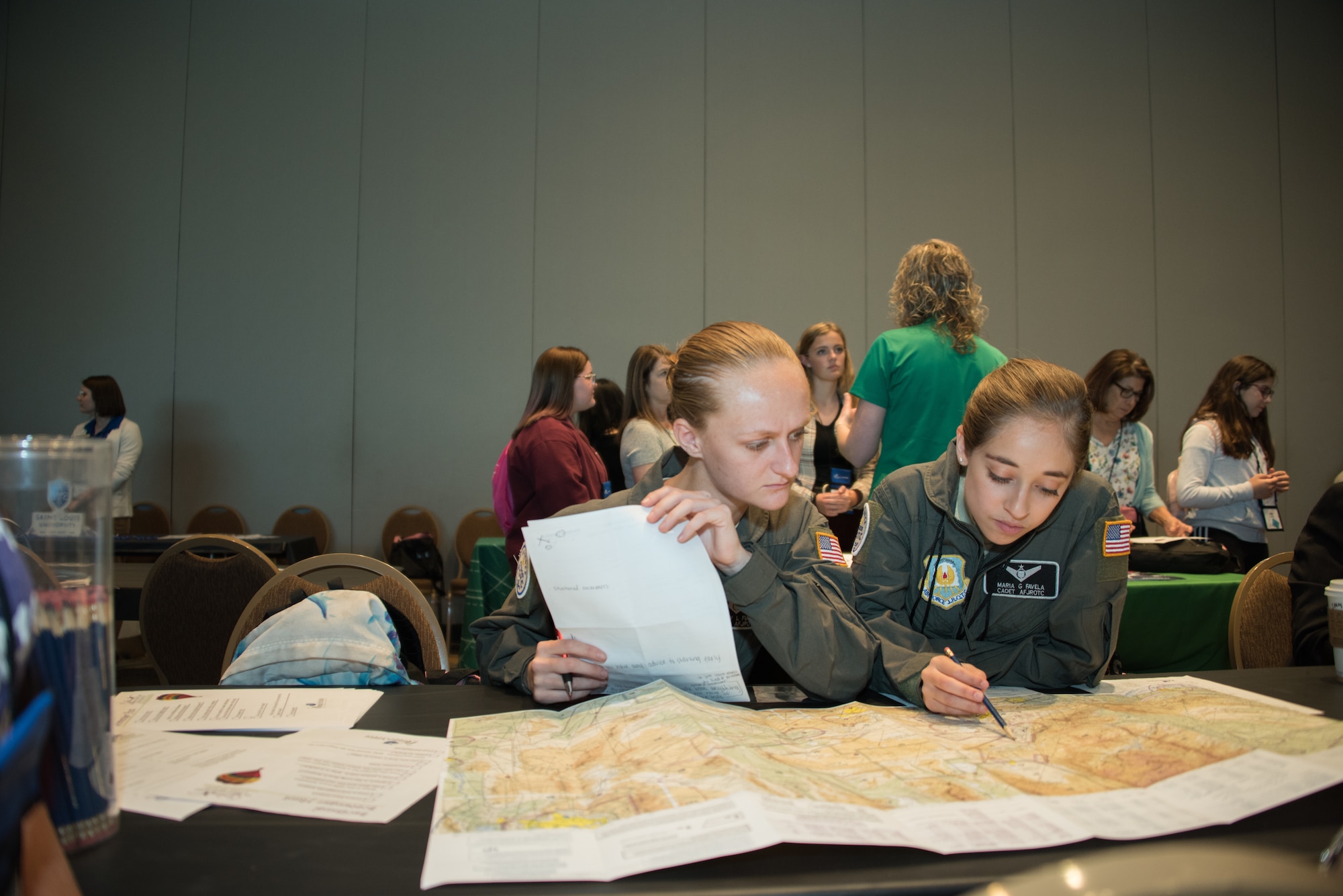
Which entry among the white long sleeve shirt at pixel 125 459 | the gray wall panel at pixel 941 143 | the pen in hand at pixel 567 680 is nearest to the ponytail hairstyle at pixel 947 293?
the pen in hand at pixel 567 680

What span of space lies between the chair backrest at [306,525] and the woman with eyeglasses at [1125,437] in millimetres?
4398

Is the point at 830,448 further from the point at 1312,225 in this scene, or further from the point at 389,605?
the point at 1312,225

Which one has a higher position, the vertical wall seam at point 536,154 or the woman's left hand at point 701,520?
the vertical wall seam at point 536,154

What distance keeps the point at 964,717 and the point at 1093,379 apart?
2769 millimetres

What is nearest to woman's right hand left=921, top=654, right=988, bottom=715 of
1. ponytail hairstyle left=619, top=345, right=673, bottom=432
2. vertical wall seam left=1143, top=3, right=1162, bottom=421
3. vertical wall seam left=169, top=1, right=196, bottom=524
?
ponytail hairstyle left=619, top=345, right=673, bottom=432

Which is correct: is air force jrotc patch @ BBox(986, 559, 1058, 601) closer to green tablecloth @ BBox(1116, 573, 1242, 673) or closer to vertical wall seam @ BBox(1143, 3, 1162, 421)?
green tablecloth @ BBox(1116, 573, 1242, 673)

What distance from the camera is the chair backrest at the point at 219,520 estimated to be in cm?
509

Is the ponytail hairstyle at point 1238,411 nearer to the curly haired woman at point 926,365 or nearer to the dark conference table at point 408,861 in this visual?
the curly haired woman at point 926,365

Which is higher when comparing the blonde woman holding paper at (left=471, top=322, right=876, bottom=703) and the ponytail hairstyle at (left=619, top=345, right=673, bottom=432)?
the ponytail hairstyle at (left=619, top=345, right=673, bottom=432)

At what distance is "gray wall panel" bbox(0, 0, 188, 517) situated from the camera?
5.27 metres

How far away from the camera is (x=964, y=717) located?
38.3 inches

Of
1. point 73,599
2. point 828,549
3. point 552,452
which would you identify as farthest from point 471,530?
point 73,599

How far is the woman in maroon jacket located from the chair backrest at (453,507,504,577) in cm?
247

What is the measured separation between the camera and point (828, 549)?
1.30 meters
